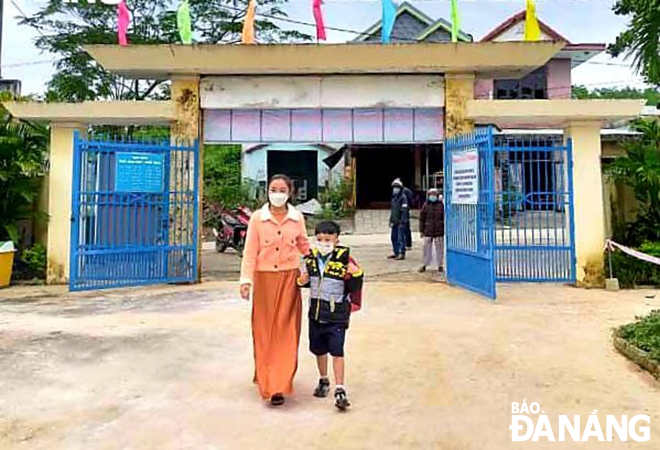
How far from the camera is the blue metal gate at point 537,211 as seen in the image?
8633 millimetres

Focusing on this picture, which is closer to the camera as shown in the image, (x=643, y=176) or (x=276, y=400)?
(x=276, y=400)

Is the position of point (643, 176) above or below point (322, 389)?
above

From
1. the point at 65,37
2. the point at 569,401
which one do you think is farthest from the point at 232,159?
the point at 569,401

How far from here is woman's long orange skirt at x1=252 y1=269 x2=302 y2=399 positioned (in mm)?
3811

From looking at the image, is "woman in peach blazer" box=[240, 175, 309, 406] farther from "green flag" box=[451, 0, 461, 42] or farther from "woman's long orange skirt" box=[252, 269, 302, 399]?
"green flag" box=[451, 0, 461, 42]

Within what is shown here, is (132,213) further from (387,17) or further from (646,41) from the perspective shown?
(646,41)

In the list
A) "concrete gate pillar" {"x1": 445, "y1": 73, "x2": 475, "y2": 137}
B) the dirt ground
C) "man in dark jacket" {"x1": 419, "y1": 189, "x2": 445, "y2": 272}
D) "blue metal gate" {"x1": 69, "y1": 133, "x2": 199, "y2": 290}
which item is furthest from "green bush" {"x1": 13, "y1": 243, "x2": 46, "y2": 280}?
"concrete gate pillar" {"x1": 445, "y1": 73, "x2": 475, "y2": 137}

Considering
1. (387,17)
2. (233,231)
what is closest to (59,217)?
(233,231)

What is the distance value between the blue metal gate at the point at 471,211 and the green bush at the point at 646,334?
2.27m

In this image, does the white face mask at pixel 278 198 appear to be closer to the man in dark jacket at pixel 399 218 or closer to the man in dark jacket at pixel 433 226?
the man in dark jacket at pixel 433 226

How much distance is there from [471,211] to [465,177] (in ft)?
1.62

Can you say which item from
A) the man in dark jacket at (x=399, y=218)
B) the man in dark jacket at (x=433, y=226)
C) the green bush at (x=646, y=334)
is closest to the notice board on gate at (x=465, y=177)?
the man in dark jacket at (x=433, y=226)

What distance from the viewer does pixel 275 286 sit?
12.9 feet

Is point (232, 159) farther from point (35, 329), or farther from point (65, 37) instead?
point (35, 329)
